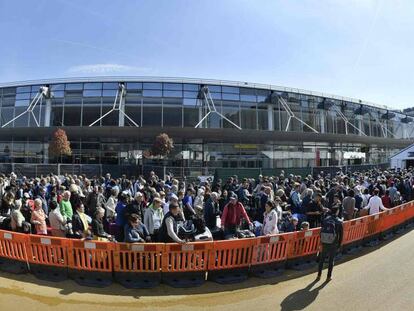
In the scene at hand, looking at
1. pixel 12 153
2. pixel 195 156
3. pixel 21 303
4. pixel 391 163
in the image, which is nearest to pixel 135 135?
pixel 195 156

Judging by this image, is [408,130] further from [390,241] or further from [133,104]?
[390,241]

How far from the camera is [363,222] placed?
33.7ft

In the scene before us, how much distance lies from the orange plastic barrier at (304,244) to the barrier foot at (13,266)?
613cm

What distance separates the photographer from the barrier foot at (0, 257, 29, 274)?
7.70 metres

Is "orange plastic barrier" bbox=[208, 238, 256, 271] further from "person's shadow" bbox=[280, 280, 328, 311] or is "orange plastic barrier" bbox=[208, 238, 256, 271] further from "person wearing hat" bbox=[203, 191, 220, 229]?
"person wearing hat" bbox=[203, 191, 220, 229]

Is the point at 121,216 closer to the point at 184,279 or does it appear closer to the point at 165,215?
the point at 165,215

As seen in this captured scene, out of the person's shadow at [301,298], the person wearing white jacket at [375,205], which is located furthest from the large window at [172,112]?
the person's shadow at [301,298]

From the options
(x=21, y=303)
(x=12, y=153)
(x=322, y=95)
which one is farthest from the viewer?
(x=322, y=95)

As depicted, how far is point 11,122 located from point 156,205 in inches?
1229

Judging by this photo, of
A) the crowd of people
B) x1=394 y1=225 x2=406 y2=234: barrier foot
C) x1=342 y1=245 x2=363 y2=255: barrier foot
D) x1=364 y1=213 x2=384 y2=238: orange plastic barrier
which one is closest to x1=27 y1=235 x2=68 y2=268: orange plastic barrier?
the crowd of people

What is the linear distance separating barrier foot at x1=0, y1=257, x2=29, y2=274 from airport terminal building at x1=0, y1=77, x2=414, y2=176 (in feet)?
73.2

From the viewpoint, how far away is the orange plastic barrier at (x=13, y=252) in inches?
305

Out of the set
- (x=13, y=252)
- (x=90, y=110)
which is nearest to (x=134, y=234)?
(x=13, y=252)

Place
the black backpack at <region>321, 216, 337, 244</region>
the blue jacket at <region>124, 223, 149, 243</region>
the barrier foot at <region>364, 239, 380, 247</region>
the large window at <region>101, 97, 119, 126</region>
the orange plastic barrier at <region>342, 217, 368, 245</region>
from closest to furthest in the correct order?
the blue jacket at <region>124, 223, 149, 243</region> < the black backpack at <region>321, 216, 337, 244</region> < the orange plastic barrier at <region>342, 217, 368, 245</region> < the barrier foot at <region>364, 239, 380, 247</region> < the large window at <region>101, 97, 119, 126</region>
